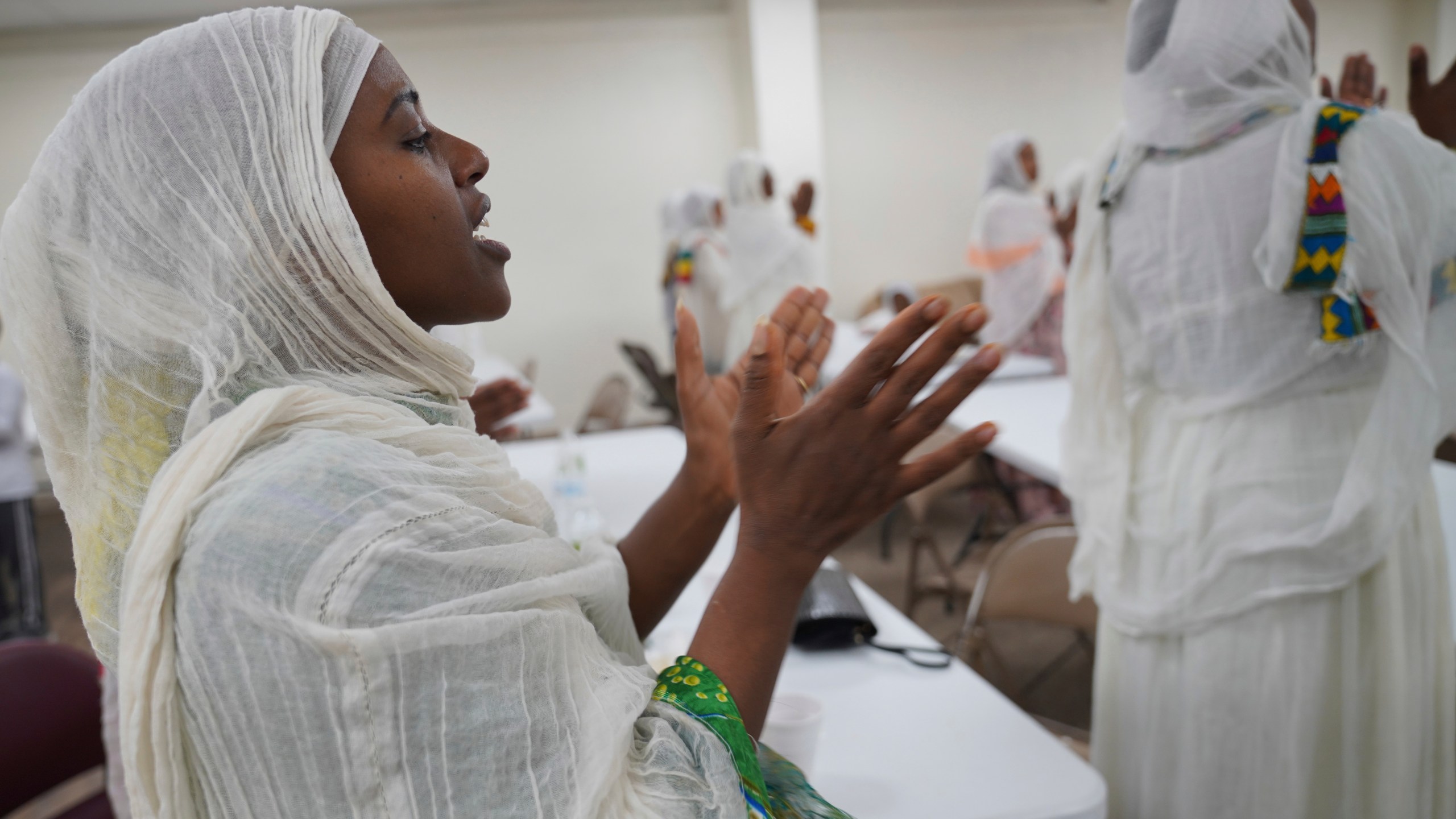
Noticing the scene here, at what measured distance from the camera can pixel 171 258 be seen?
1.80 feet

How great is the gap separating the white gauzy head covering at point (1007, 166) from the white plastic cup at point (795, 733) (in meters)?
4.63

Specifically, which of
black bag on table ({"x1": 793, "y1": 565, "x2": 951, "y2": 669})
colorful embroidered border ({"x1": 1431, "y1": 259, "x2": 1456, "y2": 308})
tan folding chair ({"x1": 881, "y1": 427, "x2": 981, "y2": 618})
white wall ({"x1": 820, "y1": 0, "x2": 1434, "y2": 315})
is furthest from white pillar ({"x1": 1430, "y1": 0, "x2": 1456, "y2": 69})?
black bag on table ({"x1": 793, "y1": 565, "x2": 951, "y2": 669})

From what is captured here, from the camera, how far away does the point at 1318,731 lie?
1242 millimetres

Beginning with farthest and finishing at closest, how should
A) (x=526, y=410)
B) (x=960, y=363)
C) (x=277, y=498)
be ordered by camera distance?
(x=960, y=363), (x=526, y=410), (x=277, y=498)

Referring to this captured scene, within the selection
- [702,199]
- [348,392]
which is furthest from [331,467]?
[702,199]

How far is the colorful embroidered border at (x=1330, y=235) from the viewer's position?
1160mm

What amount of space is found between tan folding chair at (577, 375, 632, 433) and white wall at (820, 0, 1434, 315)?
2.88 metres

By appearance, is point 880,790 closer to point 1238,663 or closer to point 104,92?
point 1238,663

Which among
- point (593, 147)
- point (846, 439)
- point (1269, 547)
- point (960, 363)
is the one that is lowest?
point (960, 363)

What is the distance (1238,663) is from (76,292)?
53.6 inches


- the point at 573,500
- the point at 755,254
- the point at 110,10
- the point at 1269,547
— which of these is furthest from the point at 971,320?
the point at 110,10

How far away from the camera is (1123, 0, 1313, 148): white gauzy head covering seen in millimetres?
1224

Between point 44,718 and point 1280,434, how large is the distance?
180 centimetres

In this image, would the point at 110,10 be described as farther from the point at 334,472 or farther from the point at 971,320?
the point at 971,320
